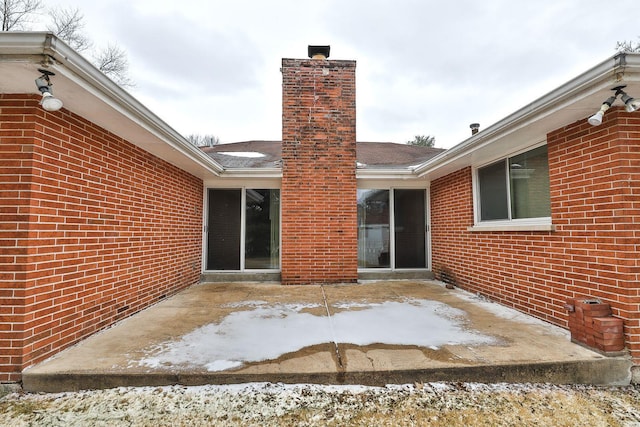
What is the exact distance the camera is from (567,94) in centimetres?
242

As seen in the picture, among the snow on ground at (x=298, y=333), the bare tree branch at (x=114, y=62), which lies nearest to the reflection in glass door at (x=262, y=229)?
the snow on ground at (x=298, y=333)

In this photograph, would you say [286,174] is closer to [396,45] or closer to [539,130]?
[539,130]

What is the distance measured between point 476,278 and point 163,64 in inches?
736

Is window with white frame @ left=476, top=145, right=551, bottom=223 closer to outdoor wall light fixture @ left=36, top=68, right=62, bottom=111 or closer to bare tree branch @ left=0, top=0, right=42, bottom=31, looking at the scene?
outdoor wall light fixture @ left=36, top=68, right=62, bottom=111

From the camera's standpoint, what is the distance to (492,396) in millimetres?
2006

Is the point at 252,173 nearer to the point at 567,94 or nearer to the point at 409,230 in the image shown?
the point at 409,230

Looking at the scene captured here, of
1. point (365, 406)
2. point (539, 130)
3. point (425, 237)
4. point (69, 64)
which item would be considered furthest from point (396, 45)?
point (365, 406)

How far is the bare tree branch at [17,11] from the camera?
1048cm

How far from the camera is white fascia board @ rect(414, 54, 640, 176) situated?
2.02m

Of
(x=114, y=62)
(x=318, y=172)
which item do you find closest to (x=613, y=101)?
(x=318, y=172)

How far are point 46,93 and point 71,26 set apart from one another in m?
15.2

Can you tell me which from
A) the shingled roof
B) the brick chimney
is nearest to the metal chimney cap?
the brick chimney

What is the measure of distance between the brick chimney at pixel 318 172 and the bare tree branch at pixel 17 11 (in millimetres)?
12615

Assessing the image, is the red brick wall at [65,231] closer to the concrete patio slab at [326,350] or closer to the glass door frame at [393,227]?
the concrete patio slab at [326,350]
